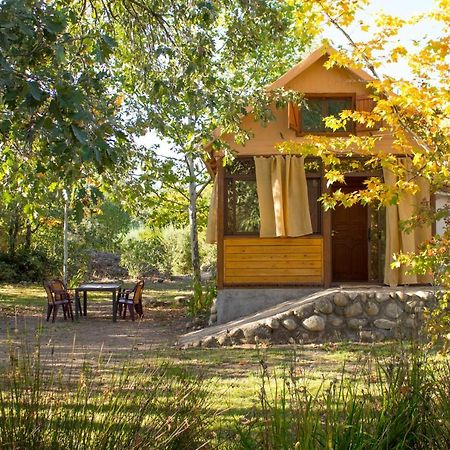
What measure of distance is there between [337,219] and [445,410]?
37.5 feet

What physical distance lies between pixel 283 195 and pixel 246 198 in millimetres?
682

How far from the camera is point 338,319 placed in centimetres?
1132

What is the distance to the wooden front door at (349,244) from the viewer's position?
14.9m

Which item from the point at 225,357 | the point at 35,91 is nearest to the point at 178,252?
the point at 225,357

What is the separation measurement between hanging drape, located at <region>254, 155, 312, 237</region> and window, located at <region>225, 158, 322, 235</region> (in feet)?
0.77

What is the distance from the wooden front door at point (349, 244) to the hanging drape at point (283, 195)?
2438 millimetres

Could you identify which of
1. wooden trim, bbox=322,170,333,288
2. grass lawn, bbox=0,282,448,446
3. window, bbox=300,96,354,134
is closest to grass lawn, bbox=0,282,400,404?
grass lawn, bbox=0,282,448,446

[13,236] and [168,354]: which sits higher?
[13,236]

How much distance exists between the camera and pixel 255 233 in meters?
12.7

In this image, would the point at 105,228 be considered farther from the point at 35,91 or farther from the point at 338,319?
the point at 35,91

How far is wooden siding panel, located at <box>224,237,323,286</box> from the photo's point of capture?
41.3 ft

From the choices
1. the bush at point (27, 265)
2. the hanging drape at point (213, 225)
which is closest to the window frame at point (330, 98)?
the hanging drape at point (213, 225)

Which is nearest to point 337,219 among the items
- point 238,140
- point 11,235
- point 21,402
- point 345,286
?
point 345,286

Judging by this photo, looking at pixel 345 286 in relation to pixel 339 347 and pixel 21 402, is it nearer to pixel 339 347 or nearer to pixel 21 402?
pixel 339 347
